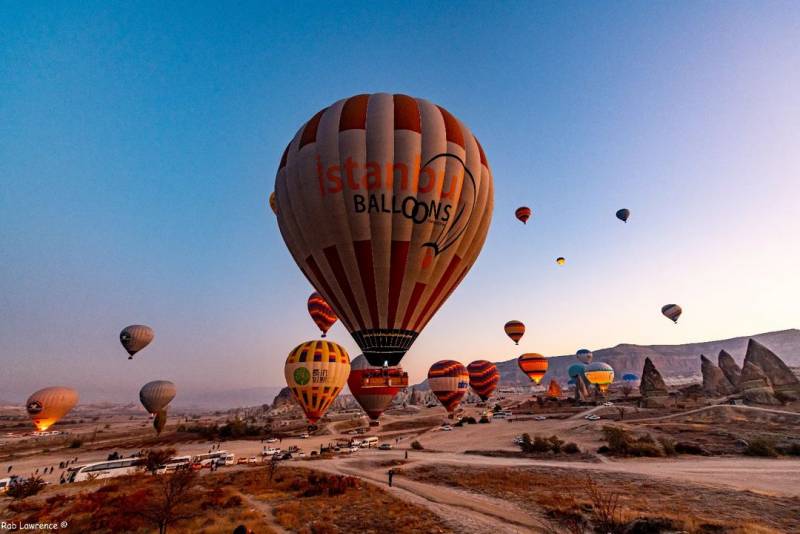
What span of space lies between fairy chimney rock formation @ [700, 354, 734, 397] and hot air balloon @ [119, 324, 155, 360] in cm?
10694

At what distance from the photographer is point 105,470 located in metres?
35.7

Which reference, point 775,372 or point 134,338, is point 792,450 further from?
point 134,338

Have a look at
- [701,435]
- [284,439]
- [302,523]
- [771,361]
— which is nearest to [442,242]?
[302,523]

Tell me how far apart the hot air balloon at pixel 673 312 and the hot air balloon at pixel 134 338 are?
99863mm

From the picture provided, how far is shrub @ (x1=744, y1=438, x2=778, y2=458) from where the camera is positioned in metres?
28.4

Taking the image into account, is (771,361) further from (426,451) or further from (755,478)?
(426,451)

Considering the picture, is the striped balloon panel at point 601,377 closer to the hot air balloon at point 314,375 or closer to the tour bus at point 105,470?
the hot air balloon at point 314,375

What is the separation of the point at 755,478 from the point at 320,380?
3433 centimetres

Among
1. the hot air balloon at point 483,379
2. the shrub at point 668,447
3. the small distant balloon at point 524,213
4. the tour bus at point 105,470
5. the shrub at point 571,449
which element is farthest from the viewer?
the hot air balloon at point 483,379

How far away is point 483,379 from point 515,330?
517 inches

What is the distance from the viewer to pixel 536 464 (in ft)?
97.4

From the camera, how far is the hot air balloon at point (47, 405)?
58875 mm

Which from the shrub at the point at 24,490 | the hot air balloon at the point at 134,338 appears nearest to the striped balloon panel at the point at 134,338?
the hot air balloon at the point at 134,338

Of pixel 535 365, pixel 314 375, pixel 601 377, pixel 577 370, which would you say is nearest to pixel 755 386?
pixel 601 377
